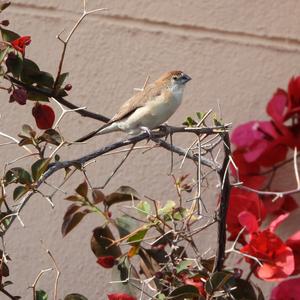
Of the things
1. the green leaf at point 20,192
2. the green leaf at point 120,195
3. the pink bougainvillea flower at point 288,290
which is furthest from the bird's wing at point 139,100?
the pink bougainvillea flower at point 288,290

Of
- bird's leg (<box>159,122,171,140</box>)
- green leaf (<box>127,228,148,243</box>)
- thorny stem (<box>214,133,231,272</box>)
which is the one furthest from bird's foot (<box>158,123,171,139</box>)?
green leaf (<box>127,228,148,243</box>)

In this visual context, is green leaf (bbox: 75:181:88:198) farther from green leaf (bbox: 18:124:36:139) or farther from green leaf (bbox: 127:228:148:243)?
green leaf (bbox: 18:124:36:139)

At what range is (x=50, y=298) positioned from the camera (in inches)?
119

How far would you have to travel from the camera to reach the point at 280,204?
119 inches

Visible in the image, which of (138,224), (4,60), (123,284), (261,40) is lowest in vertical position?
(123,284)

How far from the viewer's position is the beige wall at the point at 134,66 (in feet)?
9.95

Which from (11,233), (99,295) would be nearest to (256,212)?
(99,295)

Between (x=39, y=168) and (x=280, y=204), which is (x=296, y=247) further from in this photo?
(x=39, y=168)

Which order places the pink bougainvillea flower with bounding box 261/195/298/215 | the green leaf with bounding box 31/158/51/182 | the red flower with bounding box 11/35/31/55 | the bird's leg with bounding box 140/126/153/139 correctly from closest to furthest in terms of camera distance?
the green leaf with bounding box 31/158/51/182
the red flower with bounding box 11/35/31/55
the bird's leg with bounding box 140/126/153/139
the pink bougainvillea flower with bounding box 261/195/298/215

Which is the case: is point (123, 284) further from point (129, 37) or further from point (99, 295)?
point (129, 37)

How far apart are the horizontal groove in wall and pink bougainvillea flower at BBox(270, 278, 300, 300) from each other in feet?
2.67

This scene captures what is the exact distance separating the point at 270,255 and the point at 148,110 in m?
0.48

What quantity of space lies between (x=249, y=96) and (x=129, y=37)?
1.39 feet

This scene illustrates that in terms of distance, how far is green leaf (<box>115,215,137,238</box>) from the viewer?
251 centimetres
